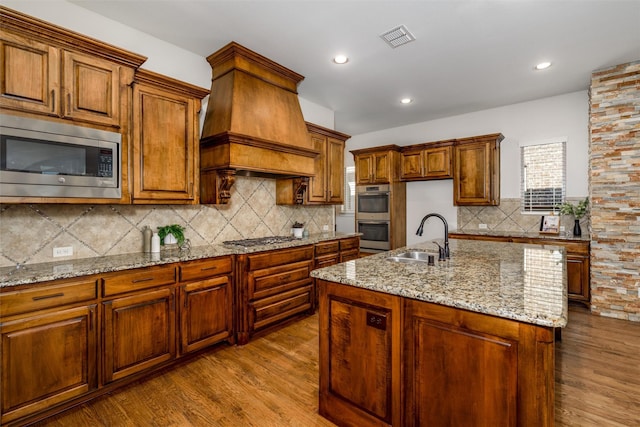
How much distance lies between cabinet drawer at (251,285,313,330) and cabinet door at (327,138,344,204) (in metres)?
1.51

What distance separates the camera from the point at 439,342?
4.58ft

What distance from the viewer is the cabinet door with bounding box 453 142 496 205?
15.1 feet

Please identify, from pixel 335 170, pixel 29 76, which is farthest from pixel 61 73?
pixel 335 170

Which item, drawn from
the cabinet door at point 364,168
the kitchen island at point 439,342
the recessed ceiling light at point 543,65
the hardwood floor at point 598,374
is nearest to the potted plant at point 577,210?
→ the hardwood floor at point 598,374

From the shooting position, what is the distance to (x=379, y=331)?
1575 millimetres

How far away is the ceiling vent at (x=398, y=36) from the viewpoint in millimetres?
2662

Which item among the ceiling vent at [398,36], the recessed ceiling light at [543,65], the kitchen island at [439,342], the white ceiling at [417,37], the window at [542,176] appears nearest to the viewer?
the kitchen island at [439,342]

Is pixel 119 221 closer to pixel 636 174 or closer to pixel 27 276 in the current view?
pixel 27 276

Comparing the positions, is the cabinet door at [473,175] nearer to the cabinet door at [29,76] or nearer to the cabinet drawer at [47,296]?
the cabinet drawer at [47,296]

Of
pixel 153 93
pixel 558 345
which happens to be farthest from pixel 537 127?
pixel 153 93

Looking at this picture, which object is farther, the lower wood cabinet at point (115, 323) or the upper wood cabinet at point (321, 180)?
the upper wood cabinet at point (321, 180)

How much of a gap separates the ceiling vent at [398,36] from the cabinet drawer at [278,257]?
2.34 metres

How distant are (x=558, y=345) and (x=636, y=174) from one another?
2244mm

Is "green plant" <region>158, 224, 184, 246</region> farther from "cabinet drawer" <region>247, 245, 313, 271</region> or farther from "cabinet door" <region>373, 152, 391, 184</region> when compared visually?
"cabinet door" <region>373, 152, 391, 184</region>
